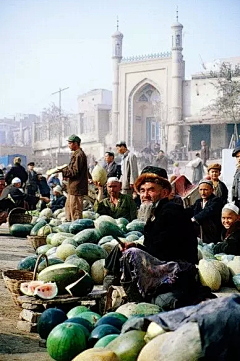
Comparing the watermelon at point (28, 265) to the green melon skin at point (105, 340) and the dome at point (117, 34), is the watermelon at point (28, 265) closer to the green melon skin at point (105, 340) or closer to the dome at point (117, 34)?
the green melon skin at point (105, 340)

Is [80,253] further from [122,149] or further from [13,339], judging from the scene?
[122,149]

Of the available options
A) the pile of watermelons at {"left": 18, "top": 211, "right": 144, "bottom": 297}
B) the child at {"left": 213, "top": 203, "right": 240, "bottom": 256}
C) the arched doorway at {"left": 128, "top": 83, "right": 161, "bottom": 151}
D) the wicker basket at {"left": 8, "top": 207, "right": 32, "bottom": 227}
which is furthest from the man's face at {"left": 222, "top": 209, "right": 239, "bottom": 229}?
the arched doorway at {"left": 128, "top": 83, "right": 161, "bottom": 151}

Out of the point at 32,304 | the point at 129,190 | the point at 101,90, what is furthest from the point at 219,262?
the point at 101,90

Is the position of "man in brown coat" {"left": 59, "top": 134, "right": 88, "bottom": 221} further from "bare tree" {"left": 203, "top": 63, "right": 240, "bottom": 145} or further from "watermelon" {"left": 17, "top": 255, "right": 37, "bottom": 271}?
"bare tree" {"left": 203, "top": 63, "right": 240, "bottom": 145}

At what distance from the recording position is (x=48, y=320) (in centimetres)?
480

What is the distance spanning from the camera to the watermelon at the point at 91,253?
6765 mm

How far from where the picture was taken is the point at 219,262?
6.25 meters

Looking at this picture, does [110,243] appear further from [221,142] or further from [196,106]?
[196,106]

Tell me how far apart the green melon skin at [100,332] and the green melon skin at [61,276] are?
3.88 feet

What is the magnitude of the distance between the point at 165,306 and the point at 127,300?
0.42 m

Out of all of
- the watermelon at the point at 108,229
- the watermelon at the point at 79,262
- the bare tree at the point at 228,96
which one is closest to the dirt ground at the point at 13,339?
the watermelon at the point at 79,262

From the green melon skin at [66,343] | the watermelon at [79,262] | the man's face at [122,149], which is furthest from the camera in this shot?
the man's face at [122,149]

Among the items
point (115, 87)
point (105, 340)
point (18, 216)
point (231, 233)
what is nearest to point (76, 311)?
point (105, 340)

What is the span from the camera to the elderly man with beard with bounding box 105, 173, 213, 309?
5148 mm
